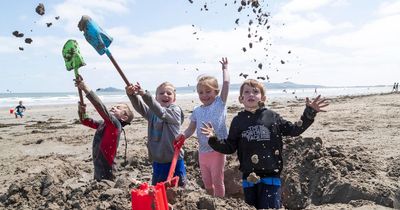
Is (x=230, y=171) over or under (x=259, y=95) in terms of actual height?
under

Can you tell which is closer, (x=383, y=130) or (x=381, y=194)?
(x=381, y=194)

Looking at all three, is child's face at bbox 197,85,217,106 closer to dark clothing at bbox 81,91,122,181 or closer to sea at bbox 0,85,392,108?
dark clothing at bbox 81,91,122,181

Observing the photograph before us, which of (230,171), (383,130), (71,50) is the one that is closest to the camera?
(71,50)

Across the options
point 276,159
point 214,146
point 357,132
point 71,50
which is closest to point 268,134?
point 276,159

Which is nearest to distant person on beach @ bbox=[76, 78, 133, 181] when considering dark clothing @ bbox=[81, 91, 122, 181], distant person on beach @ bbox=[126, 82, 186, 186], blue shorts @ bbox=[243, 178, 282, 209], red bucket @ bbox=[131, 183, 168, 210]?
dark clothing @ bbox=[81, 91, 122, 181]

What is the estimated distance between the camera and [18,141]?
33.6 feet

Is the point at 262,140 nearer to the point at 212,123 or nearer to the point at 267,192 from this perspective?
the point at 267,192

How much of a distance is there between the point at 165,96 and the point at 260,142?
1290mm

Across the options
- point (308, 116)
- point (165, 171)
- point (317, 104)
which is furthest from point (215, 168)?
point (317, 104)

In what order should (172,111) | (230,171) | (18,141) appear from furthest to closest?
(18,141) → (230,171) → (172,111)

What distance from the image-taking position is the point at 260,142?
3391 millimetres

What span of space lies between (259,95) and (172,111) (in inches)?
39.8

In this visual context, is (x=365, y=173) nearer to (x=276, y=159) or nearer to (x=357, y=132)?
(x=276, y=159)

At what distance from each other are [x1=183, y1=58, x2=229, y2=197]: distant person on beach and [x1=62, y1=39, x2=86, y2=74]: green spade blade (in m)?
1.19
